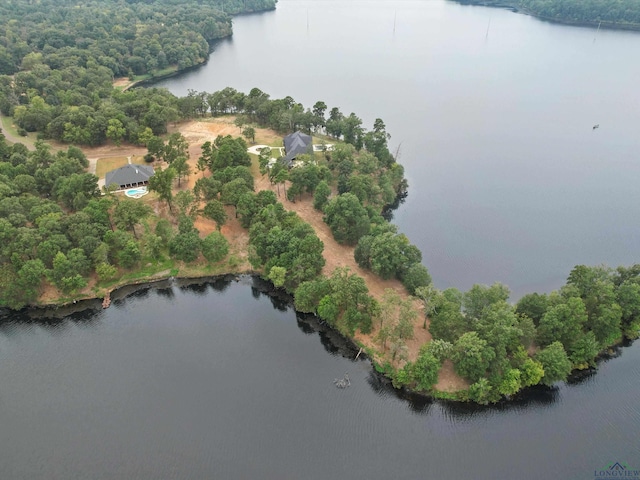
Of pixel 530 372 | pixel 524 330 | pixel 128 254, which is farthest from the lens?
pixel 128 254

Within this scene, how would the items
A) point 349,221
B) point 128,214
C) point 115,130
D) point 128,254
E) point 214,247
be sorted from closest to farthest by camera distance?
point 128,254 → point 214,247 → point 128,214 → point 349,221 → point 115,130

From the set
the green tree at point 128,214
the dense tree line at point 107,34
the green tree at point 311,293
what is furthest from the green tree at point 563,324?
the dense tree line at point 107,34

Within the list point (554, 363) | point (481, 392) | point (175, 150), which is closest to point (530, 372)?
point (554, 363)

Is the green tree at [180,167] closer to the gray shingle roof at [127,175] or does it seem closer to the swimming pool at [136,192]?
the gray shingle roof at [127,175]

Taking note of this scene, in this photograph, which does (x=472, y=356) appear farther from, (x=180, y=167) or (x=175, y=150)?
(x=175, y=150)

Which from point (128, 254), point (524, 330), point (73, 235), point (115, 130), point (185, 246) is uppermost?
point (115, 130)

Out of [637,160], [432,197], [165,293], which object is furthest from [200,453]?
[637,160]
